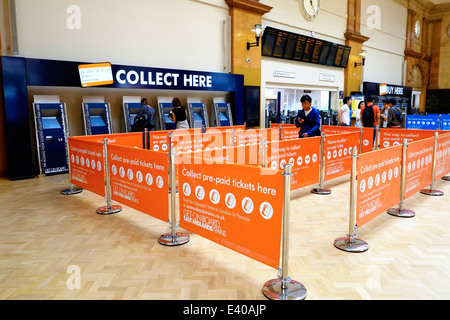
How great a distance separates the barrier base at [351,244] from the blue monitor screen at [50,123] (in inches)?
240

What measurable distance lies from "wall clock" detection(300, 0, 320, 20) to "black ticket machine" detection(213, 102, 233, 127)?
214 inches

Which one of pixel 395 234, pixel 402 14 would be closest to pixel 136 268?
pixel 395 234

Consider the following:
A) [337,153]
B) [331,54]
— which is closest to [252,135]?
[337,153]

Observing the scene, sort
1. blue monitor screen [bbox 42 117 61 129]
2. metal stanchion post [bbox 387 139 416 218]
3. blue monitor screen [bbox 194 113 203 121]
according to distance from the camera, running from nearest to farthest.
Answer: metal stanchion post [bbox 387 139 416 218] → blue monitor screen [bbox 42 117 61 129] → blue monitor screen [bbox 194 113 203 121]

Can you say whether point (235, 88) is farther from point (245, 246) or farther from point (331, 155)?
point (245, 246)

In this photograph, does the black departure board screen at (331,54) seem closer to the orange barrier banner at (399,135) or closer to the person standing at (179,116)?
the orange barrier banner at (399,135)

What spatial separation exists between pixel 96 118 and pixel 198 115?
9.59 feet

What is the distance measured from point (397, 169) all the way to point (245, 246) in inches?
97.9

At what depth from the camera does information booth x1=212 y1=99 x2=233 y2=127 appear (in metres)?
9.98

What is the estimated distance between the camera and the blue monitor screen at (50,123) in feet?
22.9

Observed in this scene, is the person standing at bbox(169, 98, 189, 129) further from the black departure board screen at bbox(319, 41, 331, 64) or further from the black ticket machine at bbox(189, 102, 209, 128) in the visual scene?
the black departure board screen at bbox(319, 41, 331, 64)

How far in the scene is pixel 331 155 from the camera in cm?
578

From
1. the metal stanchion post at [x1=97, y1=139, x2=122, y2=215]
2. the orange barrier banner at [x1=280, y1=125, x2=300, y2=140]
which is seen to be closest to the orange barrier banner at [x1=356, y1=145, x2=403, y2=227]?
the metal stanchion post at [x1=97, y1=139, x2=122, y2=215]
